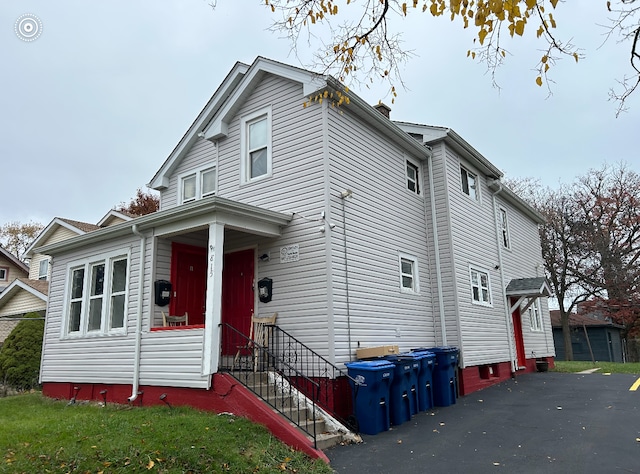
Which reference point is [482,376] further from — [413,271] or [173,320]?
[173,320]

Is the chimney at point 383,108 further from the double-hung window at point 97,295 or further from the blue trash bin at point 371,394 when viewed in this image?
the double-hung window at point 97,295

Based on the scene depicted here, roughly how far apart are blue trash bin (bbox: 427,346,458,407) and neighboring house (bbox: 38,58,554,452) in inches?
30.5

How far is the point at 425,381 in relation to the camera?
955 centimetres

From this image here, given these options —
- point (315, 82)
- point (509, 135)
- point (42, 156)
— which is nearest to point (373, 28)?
point (315, 82)

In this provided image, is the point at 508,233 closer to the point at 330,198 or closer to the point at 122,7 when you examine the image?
the point at 330,198

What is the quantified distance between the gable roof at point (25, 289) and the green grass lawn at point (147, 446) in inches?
540

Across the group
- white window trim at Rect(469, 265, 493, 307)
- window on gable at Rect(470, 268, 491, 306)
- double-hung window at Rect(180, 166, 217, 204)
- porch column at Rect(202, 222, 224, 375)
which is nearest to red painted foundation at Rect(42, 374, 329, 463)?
porch column at Rect(202, 222, 224, 375)

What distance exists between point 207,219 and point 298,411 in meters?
3.50

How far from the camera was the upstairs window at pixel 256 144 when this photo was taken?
34.6 ft

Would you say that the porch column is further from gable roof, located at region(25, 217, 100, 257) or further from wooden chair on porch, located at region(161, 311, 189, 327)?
gable roof, located at region(25, 217, 100, 257)

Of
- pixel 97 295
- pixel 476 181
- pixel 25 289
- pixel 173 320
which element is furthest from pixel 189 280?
pixel 25 289

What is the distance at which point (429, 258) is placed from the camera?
40.6 ft

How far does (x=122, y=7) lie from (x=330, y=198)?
15.1 ft

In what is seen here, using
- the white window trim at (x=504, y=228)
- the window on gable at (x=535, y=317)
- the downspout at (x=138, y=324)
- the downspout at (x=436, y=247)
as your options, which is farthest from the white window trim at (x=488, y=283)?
the downspout at (x=138, y=324)
